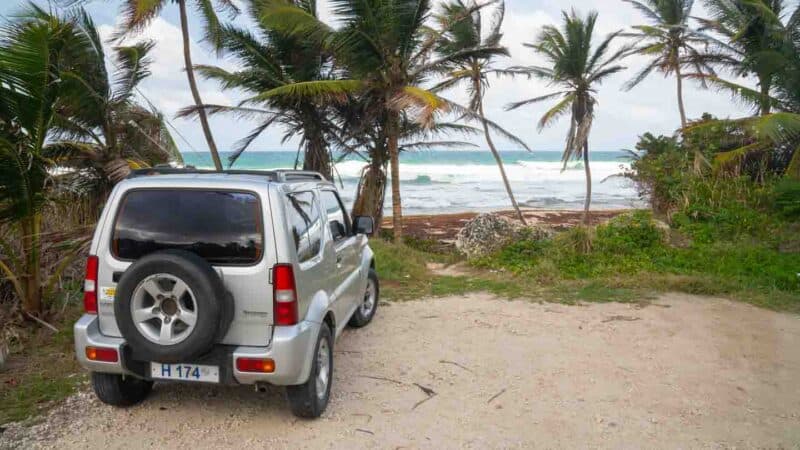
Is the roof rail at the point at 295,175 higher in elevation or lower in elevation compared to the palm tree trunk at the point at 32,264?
higher

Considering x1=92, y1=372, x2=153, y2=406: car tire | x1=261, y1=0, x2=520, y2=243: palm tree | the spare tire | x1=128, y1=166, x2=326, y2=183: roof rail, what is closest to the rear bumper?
the spare tire

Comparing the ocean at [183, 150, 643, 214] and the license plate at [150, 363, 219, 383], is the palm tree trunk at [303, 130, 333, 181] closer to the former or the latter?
the ocean at [183, 150, 643, 214]

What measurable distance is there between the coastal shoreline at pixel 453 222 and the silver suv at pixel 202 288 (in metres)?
13.8

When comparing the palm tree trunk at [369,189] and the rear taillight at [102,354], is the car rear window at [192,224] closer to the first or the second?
the rear taillight at [102,354]

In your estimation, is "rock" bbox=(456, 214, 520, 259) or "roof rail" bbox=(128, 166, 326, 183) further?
"rock" bbox=(456, 214, 520, 259)

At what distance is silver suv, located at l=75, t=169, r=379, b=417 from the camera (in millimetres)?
3514

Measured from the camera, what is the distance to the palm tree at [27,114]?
16.9 feet

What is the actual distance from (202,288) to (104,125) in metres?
8.19

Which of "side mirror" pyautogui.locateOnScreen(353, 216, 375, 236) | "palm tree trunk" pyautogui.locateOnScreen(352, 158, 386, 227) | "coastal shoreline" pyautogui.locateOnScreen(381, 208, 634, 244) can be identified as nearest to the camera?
"side mirror" pyautogui.locateOnScreen(353, 216, 375, 236)

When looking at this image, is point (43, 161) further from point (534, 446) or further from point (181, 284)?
point (534, 446)

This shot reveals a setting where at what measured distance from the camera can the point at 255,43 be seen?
14617mm

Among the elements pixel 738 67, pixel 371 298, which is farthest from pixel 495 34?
pixel 371 298

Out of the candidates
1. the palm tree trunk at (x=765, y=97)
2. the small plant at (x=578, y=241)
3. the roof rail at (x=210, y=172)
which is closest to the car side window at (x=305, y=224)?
the roof rail at (x=210, y=172)

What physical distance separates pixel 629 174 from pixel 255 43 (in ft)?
33.1
